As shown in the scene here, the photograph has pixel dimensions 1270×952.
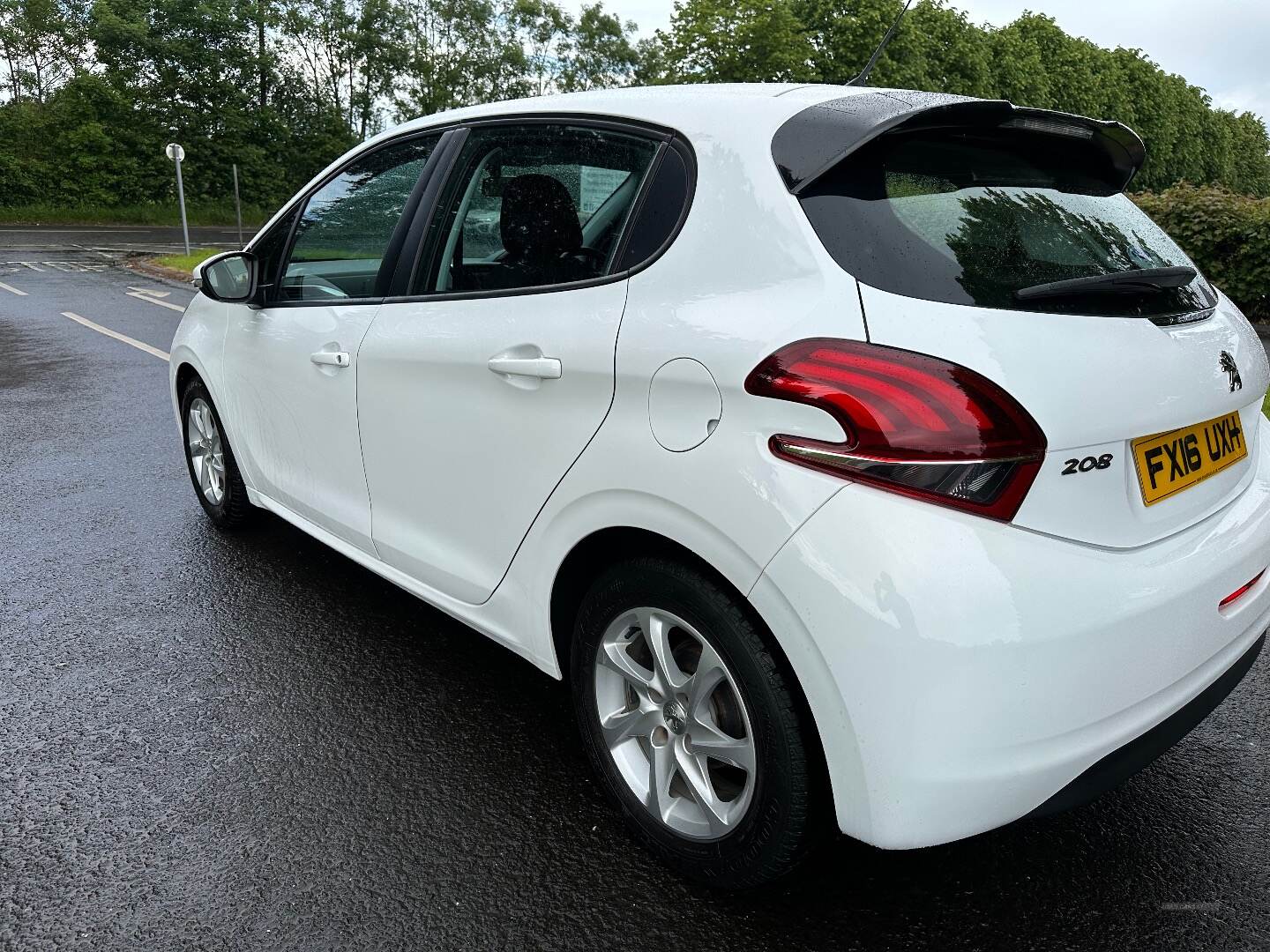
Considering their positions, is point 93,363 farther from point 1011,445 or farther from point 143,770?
point 1011,445

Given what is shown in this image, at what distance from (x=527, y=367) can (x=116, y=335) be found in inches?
417

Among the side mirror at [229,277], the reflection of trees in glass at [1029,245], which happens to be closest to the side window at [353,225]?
the side mirror at [229,277]

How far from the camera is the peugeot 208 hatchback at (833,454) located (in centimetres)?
172

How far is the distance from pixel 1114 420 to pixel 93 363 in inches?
377

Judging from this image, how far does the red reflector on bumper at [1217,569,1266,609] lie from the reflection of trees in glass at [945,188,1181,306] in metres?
0.71

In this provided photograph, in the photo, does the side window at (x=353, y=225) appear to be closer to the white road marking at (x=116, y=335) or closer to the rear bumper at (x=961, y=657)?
the rear bumper at (x=961, y=657)

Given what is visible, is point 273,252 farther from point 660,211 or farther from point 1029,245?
point 1029,245

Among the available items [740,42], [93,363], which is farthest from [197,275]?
[740,42]

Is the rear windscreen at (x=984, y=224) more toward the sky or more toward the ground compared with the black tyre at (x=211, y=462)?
more toward the sky

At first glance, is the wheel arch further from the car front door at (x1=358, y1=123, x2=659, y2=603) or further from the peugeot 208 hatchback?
the car front door at (x1=358, y1=123, x2=659, y2=603)

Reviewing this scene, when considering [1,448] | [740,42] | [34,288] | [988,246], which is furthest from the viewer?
[740,42]

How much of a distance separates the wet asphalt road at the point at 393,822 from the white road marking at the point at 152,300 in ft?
37.0

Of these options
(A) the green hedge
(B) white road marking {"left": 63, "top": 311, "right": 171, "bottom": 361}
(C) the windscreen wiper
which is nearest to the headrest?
(C) the windscreen wiper

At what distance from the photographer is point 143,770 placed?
268 centimetres
